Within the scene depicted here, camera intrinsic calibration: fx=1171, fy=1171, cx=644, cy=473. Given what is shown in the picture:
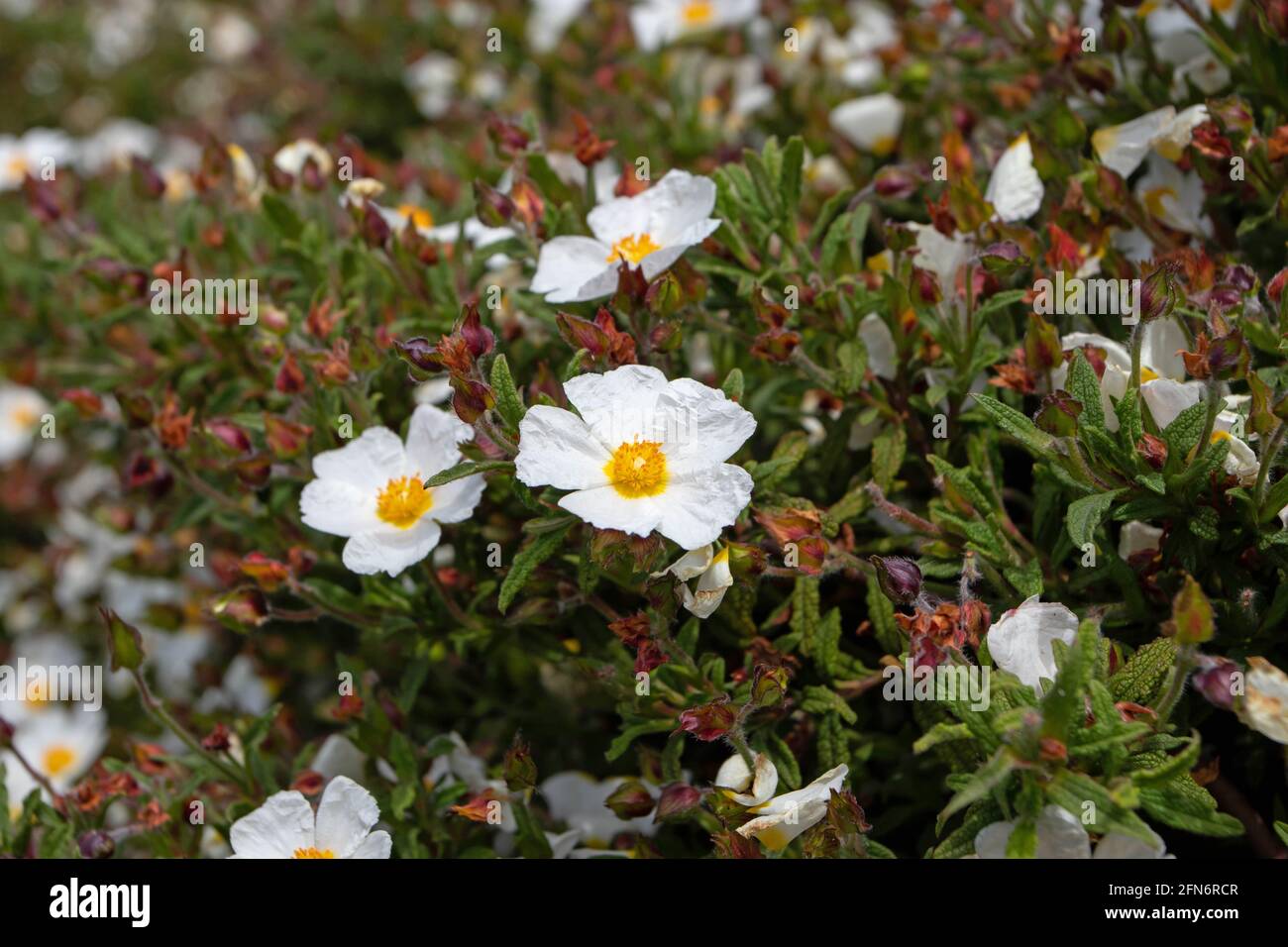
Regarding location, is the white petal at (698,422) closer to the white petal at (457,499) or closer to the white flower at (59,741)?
the white petal at (457,499)

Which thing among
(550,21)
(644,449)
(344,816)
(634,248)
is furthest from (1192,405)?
(550,21)

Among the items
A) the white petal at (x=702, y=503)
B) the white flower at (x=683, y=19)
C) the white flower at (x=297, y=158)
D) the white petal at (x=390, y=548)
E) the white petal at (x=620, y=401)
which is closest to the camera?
the white petal at (x=702, y=503)

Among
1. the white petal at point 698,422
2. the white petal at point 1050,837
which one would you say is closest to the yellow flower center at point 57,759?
the white petal at point 698,422

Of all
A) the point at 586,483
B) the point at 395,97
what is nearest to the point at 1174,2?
the point at 586,483

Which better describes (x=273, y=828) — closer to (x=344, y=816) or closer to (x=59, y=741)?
(x=344, y=816)
